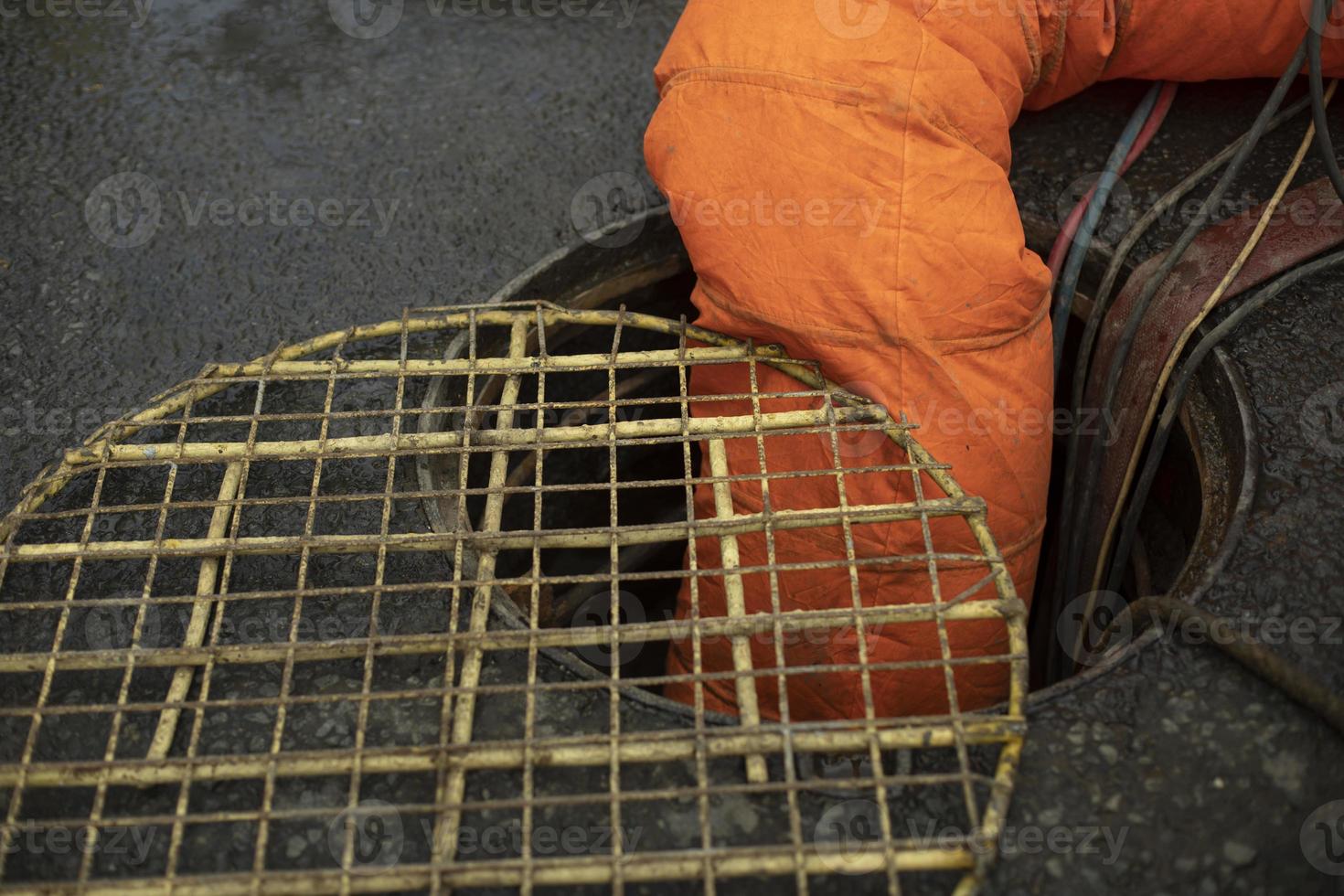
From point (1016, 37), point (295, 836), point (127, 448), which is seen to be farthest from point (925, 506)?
point (127, 448)

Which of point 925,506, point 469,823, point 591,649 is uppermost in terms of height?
point 925,506

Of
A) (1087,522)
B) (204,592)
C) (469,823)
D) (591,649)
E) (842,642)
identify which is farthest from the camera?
(591,649)

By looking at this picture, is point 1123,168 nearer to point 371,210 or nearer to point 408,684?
point 371,210

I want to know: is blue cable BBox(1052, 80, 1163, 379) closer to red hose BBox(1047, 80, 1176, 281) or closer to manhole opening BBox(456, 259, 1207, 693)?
red hose BBox(1047, 80, 1176, 281)

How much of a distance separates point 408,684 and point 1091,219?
1.50 metres

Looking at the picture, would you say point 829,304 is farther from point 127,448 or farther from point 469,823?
point 127,448

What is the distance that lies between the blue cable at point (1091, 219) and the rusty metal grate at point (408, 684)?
59 centimetres

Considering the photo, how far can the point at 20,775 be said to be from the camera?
51.6 inches

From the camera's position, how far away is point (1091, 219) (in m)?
1.98

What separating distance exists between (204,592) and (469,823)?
1.77 ft

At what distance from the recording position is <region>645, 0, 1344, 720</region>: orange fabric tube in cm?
157

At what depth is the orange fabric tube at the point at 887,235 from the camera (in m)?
1.57

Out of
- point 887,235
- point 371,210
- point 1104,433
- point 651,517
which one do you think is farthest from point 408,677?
point 651,517

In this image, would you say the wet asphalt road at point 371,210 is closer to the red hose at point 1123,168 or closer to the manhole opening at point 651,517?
the red hose at point 1123,168
